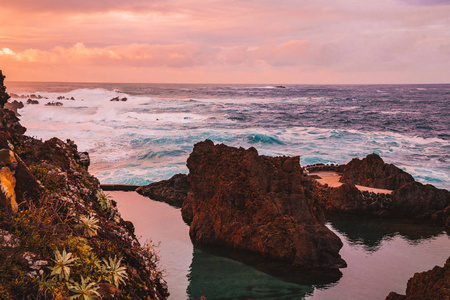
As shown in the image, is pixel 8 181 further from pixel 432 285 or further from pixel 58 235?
pixel 432 285

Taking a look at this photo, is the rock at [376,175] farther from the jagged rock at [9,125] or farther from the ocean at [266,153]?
the jagged rock at [9,125]

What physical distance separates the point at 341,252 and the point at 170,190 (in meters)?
12.8

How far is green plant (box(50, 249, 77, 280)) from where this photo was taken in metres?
9.07

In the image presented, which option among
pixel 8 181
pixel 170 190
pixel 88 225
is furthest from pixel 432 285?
pixel 170 190

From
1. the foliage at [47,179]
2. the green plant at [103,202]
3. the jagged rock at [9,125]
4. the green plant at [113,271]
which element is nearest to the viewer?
the green plant at [113,271]

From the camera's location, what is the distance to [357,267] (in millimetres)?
19828

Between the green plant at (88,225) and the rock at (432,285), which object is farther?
the rock at (432,285)

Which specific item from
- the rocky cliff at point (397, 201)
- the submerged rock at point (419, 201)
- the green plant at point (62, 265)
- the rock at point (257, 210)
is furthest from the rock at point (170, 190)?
the green plant at point (62, 265)

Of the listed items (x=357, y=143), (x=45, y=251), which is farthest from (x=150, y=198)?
(x=357, y=143)

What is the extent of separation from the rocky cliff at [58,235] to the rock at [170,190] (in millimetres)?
15151

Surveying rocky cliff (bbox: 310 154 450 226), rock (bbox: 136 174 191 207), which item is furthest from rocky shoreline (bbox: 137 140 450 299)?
rocky cliff (bbox: 310 154 450 226)

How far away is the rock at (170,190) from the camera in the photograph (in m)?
30.0

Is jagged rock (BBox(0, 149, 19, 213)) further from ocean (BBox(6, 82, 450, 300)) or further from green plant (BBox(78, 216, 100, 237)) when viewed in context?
ocean (BBox(6, 82, 450, 300))

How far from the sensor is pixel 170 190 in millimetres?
30812
